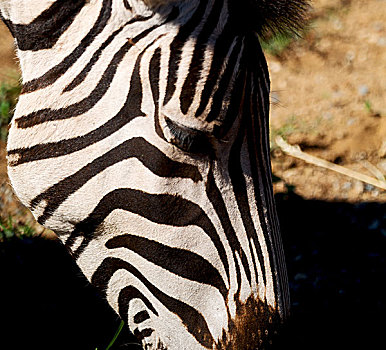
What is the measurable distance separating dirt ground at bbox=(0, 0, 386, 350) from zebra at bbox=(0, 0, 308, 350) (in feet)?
1.11

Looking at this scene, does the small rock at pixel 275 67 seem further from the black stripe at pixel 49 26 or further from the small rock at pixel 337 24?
the black stripe at pixel 49 26

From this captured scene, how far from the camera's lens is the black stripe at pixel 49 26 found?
72.2 inches

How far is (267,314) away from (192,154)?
0.60 meters

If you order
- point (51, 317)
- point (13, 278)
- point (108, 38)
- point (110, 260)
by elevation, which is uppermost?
point (108, 38)

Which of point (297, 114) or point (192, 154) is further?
point (297, 114)

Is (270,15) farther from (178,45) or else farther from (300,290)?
(300,290)

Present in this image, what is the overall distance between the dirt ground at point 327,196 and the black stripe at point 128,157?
71 cm

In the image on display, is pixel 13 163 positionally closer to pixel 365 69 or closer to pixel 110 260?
pixel 110 260

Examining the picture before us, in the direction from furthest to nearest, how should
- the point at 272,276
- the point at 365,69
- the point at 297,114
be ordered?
the point at 365,69
the point at 297,114
the point at 272,276

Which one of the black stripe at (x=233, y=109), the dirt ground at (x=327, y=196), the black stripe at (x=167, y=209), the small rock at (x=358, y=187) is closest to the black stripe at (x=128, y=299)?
the black stripe at (x=167, y=209)

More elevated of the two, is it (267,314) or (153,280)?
(153,280)

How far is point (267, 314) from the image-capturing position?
178cm

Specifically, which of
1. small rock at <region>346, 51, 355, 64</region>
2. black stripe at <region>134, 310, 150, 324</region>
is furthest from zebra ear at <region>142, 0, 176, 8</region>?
small rock at <region>346, 51, 355, 64</region>

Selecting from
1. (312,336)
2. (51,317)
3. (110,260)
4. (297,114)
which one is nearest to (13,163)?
(110,260)
